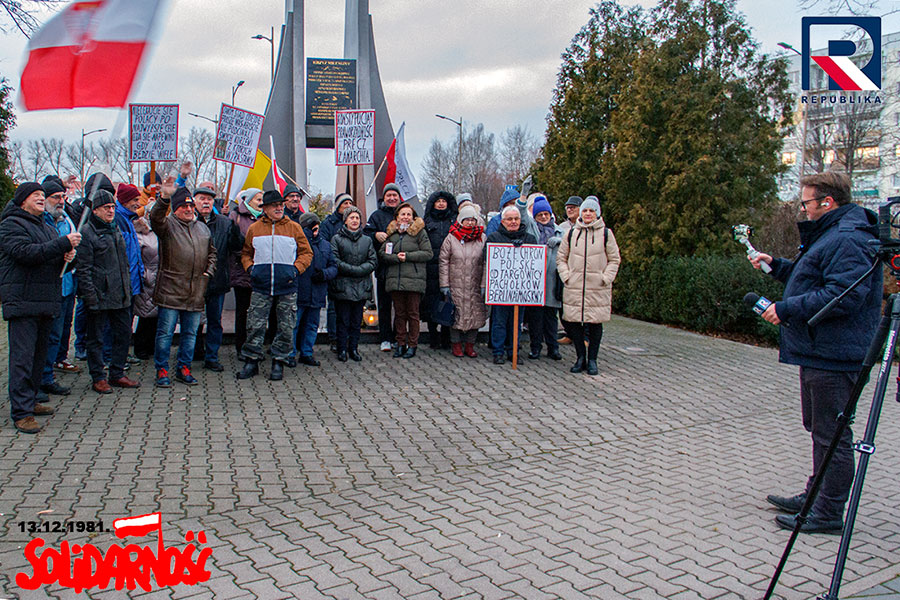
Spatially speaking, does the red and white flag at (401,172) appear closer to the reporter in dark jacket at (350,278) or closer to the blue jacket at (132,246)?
the reporter in dark jacket at (350,278)

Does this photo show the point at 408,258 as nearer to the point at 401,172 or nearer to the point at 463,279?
the point at 463,279

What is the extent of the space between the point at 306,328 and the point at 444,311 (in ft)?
6.08

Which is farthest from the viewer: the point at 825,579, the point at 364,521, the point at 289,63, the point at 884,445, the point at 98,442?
the point at 289,63

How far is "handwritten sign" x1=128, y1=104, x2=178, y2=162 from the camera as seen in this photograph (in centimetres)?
979

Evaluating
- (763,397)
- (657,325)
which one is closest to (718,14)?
(657,325)

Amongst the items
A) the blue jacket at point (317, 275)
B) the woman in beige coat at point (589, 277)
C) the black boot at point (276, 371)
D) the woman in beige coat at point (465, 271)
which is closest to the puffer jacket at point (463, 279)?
the woman in beige coat at point (465, 271)

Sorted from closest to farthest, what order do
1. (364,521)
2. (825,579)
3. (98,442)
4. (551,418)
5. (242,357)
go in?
(825,579) < (364,521) < (98,442) < (551,418) < (242,357)

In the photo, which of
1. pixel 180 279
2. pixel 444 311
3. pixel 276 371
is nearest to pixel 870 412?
pixel 276 371

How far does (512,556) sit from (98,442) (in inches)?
142

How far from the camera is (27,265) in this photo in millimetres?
6180

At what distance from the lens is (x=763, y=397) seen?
8609 mm

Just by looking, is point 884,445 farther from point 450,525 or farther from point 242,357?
point 242,357

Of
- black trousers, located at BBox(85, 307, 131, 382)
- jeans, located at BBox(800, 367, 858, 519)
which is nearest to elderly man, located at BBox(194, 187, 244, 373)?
black trousers, located at BBox(85, 307, 131, 382)

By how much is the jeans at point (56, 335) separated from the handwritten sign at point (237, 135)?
3.95 metres
